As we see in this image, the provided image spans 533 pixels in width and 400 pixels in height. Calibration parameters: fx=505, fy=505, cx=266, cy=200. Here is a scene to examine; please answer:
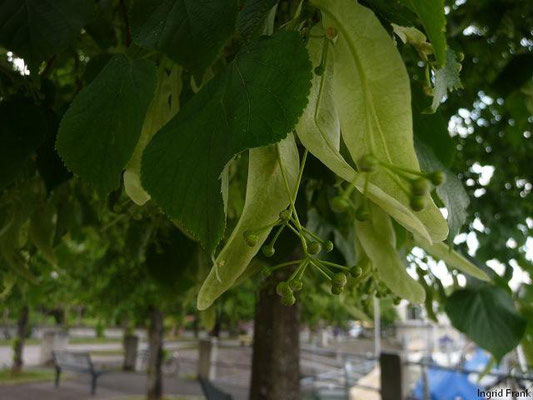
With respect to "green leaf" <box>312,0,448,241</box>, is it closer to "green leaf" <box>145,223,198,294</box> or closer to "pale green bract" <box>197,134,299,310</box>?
"pale green bract" <box>197,134,299,310</box>

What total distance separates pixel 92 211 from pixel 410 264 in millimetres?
1148

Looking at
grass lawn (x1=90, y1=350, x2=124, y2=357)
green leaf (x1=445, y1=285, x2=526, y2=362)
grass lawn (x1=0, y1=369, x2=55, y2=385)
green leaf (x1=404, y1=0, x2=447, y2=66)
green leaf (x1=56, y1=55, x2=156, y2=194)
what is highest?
green leaf (x1=404, y1=0, x2=447, y2=66)

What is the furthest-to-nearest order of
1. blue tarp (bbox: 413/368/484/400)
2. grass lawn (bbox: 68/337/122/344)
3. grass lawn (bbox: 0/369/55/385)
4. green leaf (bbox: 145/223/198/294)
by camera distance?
grass lawn (bbox: 68/337/122/344)
grass lawn (bbox: 0/369/55/385)
blue tarp (bbox: 413/368/484/400)
green leaf (bbox: 145/223/198/294)

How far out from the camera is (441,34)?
45cm

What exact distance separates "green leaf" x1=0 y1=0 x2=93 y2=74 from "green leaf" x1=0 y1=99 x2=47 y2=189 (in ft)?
0.48

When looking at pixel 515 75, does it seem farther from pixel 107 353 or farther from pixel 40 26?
pixel 107 353

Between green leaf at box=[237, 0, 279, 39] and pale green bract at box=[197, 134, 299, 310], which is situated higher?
green leaf at box=[237, 0, 279, 39]

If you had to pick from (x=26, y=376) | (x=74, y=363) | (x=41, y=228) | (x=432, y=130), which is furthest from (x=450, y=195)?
(x=26, y=376)

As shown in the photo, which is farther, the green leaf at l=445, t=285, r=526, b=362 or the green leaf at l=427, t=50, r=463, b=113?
the green leaf at l=445, t=285, r=526, b=362

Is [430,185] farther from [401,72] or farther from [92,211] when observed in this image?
[92,211]

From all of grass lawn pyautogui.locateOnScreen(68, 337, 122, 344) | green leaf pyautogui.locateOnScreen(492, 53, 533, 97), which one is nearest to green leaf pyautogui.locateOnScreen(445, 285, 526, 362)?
green leaf pyautogui.locateOnScreen(492, 53, 533, 97)

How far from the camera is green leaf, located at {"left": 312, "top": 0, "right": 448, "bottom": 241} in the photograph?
1.45ft

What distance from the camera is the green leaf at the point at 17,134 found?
2.61ft

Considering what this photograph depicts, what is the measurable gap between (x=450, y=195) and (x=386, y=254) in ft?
0.59
